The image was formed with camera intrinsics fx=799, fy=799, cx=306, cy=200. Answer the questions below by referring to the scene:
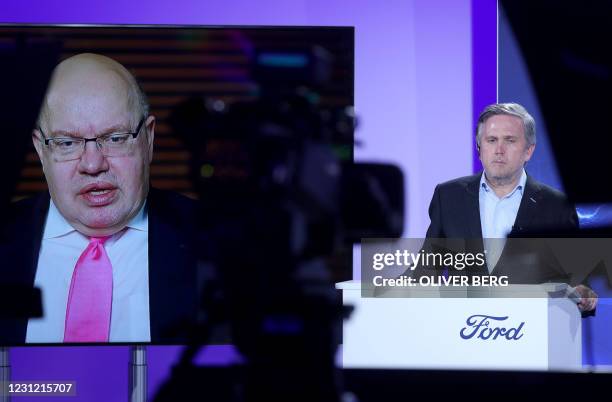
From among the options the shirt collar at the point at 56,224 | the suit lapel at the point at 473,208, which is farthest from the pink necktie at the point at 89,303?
the suit lapel at the point at 473,208

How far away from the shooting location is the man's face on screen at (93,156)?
309 centimetres

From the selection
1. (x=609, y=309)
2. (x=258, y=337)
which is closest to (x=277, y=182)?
(x=258, y=337)

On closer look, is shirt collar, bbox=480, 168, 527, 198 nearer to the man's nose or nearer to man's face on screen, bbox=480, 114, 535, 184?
man's face on screen, bbox=480, 114, 535, 184

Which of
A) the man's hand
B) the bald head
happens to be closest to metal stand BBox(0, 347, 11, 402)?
the bald head

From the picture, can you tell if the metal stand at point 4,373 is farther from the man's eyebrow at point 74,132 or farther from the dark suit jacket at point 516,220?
the dark suit jacket at point 516,220

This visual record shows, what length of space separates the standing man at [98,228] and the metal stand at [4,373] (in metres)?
0.07

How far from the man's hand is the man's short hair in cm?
61

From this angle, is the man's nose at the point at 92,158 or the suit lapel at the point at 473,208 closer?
the man's nose at the point at 92,158

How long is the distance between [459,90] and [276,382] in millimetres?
1394

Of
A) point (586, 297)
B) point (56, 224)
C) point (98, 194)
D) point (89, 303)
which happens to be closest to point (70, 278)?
point (89, 303)

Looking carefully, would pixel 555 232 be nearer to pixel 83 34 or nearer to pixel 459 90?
pixel 459 90

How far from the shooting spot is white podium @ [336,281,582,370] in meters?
3.15

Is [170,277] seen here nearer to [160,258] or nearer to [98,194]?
[160,258]

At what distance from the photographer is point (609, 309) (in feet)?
10.4
